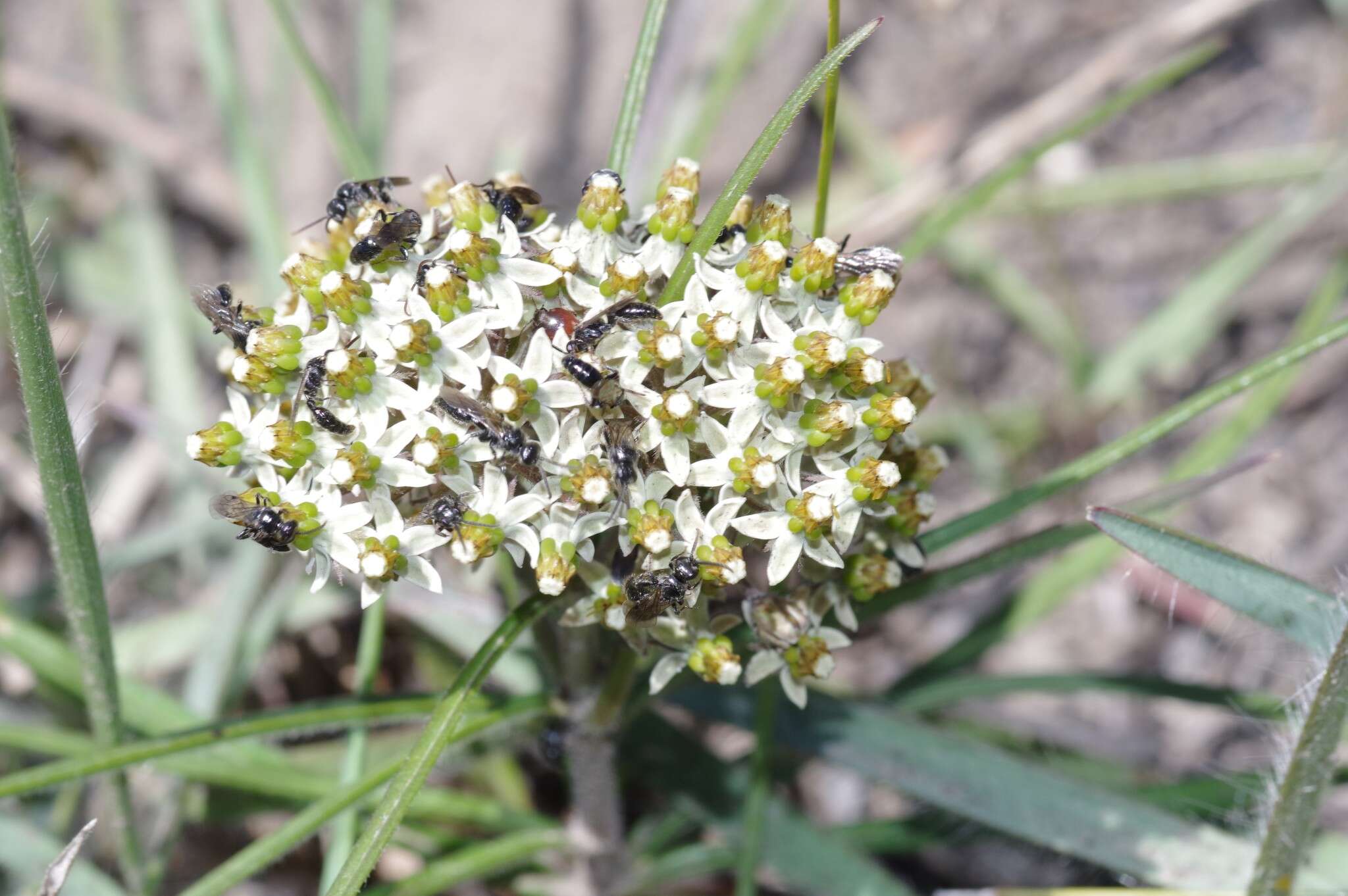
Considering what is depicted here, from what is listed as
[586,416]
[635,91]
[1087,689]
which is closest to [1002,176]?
[635,91]

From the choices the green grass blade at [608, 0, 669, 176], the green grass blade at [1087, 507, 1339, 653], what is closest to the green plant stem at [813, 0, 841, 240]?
the green grass blade at [608, 0, 669, 176]

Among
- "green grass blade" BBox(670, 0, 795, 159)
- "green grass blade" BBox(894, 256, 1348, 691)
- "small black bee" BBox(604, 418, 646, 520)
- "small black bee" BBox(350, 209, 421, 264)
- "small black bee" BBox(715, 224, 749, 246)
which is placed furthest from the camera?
"green grass blade" BBox(670, 0, 795, 159)

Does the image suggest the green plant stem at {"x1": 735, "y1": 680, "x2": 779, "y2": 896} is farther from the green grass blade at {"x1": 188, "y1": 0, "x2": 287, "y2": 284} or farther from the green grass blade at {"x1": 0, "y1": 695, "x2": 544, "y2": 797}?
the green grass blade at {"x1": 188, "y1": 0, "x2": 287, "y2": 284}

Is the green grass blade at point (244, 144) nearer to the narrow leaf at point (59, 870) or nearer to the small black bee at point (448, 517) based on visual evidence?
the small black bee at point (448, 517)

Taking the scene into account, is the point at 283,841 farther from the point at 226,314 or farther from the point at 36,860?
the point at 36,860

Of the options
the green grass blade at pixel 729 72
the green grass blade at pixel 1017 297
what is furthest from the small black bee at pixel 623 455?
the green grass blade at pixel 1017 297

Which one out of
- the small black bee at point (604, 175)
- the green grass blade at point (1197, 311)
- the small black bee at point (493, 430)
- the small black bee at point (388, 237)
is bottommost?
the small black bee at point (493, 430)

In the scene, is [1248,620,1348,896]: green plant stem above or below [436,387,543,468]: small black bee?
below
